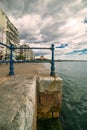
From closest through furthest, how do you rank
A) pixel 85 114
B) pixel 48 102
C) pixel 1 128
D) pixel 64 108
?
1. pixel 1 128
2. pixel 48 102
3. pixel 85 114
4. pixel 64 108

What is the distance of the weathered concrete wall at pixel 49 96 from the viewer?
3717 millimetres

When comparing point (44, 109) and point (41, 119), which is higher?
point (44, 109)

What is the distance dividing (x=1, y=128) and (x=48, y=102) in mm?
3115

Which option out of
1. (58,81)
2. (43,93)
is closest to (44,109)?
(43,93)

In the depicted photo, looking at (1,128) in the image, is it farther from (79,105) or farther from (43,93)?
(79,105)

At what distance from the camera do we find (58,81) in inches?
148

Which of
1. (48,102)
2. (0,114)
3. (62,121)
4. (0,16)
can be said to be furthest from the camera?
(0,16)

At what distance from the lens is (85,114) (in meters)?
6.41

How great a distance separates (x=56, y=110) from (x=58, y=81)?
3.84 feet

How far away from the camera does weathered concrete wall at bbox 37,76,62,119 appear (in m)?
3.72

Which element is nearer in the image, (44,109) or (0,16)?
(44,109)

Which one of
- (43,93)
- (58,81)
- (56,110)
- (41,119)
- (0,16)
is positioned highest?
(0,16)

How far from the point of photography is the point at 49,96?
153 inches

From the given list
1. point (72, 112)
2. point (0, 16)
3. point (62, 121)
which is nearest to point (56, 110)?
point (62, 121)
